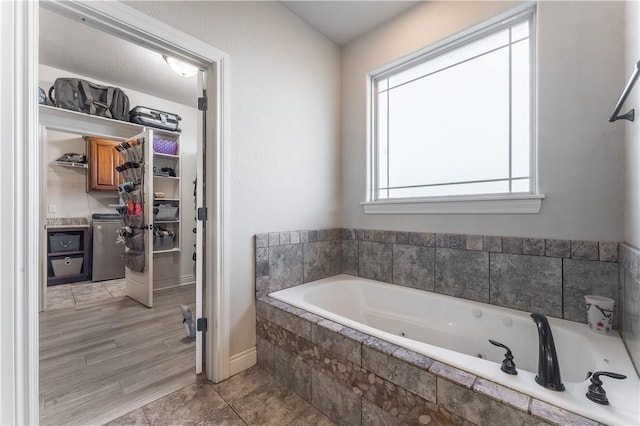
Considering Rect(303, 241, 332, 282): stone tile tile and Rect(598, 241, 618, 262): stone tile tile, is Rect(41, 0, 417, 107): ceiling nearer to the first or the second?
Rect(303, 241, 332, 282): stone tile tile

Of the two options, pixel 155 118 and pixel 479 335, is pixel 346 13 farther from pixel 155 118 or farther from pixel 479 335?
pixel 155 118

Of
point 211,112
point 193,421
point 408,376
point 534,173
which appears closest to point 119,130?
point 211,112

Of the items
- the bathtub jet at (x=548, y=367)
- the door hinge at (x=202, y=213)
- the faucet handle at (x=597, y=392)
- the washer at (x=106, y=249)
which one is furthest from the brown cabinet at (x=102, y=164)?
the faucet handle at (x=597, y=392)

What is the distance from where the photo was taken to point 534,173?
1.58 m

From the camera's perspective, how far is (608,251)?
133 centimetres

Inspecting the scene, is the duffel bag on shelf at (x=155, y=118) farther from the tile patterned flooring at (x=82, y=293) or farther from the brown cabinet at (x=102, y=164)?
the tile patterned flooring at (x=82, y=293)

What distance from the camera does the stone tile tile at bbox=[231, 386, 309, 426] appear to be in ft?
4.42

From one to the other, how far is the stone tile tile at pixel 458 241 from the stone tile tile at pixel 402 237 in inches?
12.9

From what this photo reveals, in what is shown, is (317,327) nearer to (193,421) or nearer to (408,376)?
(408,376)

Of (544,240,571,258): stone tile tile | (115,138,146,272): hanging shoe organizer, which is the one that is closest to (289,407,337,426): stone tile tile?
(544,240,571,258): stone tile tile

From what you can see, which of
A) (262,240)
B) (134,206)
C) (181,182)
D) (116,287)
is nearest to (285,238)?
(262,240)

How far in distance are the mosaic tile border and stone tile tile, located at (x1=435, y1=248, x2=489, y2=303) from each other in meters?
0.90

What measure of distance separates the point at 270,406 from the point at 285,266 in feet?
2.90

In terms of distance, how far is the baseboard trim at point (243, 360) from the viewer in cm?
172
